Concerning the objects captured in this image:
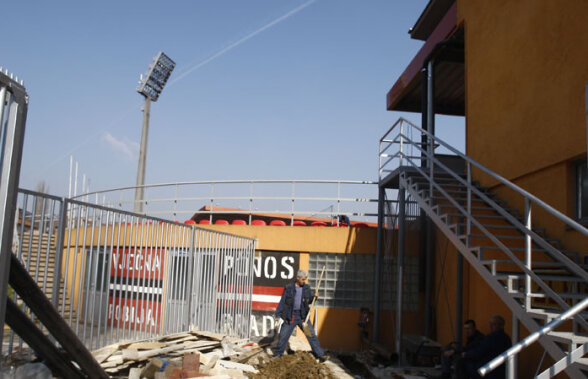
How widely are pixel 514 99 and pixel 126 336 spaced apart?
283 inches

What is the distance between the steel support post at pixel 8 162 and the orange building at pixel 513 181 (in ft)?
14.9

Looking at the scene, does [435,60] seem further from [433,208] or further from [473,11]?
[433,208]

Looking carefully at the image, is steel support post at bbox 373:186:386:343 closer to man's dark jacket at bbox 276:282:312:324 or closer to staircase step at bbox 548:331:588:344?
man's dark jacket at bbox 276:282:312:324

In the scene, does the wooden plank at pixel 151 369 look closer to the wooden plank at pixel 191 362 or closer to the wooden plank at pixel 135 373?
Result: the wooden plank at pixel 135 373

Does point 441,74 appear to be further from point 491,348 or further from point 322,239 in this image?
point 491,348

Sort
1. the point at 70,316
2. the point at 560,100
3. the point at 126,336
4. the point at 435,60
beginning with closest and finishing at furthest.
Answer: the point at 70,316, the point at 126,336, the point at 560,100, the point at 435,60

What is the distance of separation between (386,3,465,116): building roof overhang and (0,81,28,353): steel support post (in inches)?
408

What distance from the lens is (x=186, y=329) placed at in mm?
8336

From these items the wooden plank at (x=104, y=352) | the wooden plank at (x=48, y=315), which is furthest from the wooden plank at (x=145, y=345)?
the wooden plank at (x=48, y=315)

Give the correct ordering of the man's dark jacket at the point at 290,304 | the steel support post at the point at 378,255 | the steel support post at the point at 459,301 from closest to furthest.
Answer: the steel support post at the point at 459,301
the man's dark jacket at the point at 290,304
the steel support post at the point at 378,255

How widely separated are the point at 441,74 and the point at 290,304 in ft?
25.6

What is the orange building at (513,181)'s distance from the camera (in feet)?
19.9

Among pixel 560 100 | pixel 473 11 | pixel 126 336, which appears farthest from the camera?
pixel 473 11

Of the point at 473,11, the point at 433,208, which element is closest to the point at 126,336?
the point at 433,208
